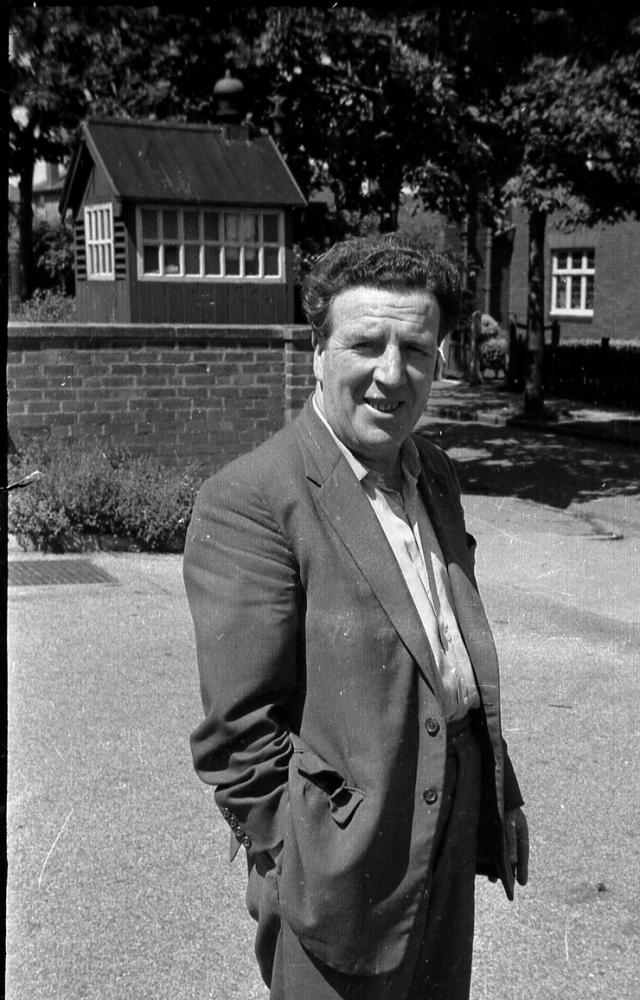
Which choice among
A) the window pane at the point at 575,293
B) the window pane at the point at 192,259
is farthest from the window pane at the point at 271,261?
the window pane at the point at 575,293

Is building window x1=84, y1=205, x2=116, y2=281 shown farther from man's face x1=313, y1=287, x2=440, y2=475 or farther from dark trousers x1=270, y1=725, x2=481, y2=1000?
dark trousers x1=270, y1=725, x2=481, y2=1000

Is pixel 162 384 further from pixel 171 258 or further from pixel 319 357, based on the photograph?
pixel 319 357

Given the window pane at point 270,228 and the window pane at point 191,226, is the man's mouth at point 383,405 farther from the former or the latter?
the window pane at point 270,228

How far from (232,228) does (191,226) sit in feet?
1.34

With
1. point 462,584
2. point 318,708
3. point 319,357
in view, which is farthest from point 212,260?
point 318,708

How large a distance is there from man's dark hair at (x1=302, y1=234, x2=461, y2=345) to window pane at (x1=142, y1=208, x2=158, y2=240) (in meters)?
9.70

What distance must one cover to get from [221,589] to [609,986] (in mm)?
2205

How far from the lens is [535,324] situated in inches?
778

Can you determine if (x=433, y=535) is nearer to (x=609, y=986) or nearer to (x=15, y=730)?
(x=609, y=986)

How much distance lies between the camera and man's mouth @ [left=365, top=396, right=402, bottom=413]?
238cm

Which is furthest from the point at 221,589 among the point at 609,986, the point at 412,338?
the point at 609,986

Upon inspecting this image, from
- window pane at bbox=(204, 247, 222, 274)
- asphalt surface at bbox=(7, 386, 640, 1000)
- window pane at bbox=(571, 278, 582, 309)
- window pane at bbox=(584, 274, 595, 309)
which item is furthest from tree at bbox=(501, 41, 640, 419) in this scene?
window pane at bbox=(571, 278, 582, 309)

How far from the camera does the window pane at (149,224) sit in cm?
1184

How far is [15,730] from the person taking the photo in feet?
18.5
